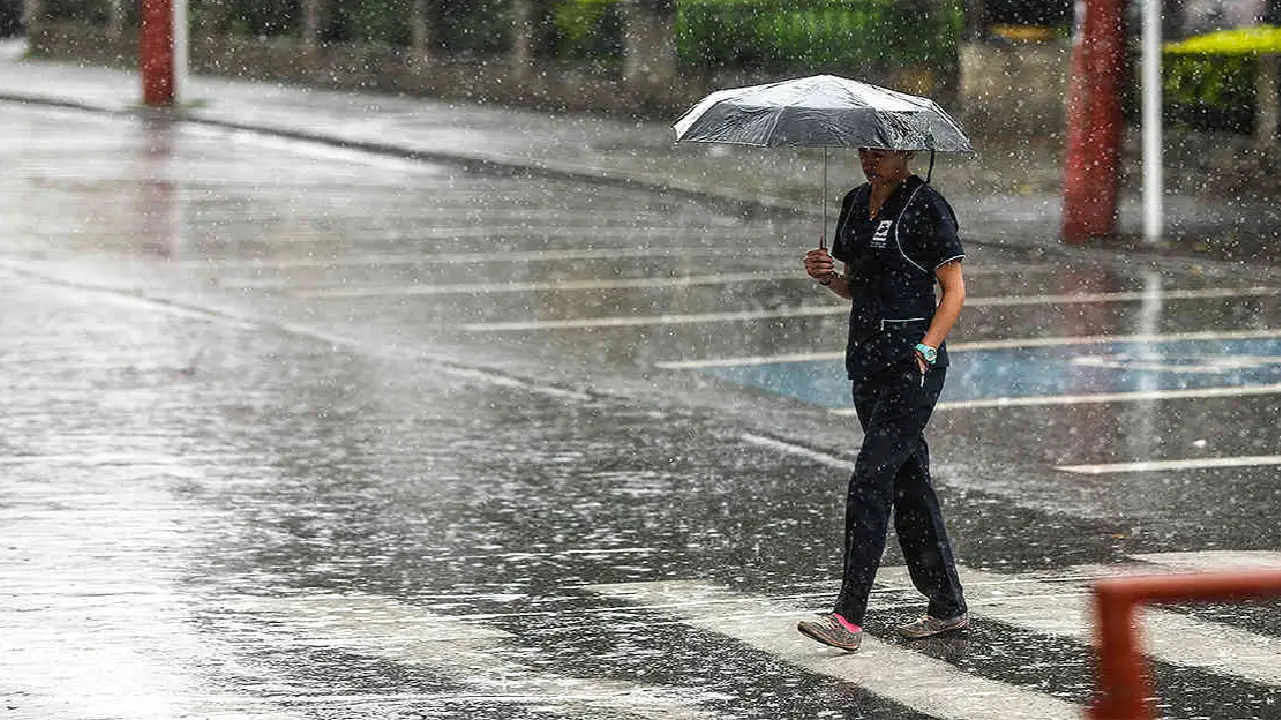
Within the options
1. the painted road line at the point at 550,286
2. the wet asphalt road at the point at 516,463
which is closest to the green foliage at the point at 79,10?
the wet asphalt road at the point at 516,463

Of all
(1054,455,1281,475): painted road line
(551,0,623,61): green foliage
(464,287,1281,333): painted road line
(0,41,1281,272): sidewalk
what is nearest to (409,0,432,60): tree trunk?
(0,41,1281,272): sidewalk

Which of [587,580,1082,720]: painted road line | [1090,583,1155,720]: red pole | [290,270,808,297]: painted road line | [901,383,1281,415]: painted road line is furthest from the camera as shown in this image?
[290,270,808,297]: painted road line

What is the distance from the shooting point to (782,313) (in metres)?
16.3

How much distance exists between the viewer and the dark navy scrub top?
26.3ft

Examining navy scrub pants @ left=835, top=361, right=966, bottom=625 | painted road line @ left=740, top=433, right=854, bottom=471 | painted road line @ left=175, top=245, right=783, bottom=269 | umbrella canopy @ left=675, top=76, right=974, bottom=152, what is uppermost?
umbrella canopy @ left=675, top=76, right=974, bottom=152

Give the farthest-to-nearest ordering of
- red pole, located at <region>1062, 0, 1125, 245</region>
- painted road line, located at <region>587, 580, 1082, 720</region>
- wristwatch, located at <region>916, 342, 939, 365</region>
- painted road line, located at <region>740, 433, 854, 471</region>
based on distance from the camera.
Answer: red pole, located at <region>1062, 0, 1125, 245</region>
painted road line, located at <region>740, 433, 854, 471</region>
wristwatch, located at <region>916, 342, 939, 365</region>
painted road line, located at <region>587, 580, 1082, 720</region>

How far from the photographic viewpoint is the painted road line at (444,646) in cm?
720

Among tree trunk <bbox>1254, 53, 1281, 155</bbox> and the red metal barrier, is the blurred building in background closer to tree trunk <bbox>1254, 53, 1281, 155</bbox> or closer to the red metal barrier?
tree trunk <bbox>1254, 53, 1281, 155</bbox>

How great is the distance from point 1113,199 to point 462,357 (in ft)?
25.9

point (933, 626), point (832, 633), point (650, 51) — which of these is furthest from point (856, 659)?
point (650, 51)

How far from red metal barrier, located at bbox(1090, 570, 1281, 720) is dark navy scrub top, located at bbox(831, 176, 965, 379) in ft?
13.4

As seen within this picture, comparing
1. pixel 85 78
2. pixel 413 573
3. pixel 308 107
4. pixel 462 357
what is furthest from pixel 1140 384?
pixel 85 78

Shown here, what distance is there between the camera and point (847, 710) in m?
7.14

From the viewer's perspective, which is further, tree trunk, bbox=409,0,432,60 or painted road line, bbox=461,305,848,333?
tree trunk, bbox=409,0,432,60
